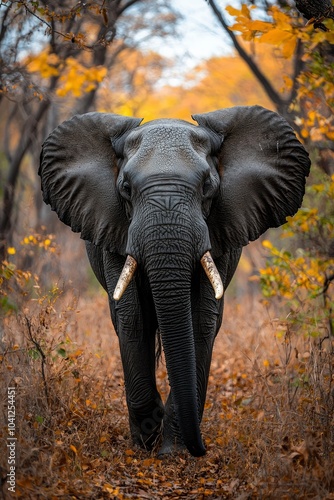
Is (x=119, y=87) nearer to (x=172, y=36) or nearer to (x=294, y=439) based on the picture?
(x=172, y=36)

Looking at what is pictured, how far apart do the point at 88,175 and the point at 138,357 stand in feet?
4.99

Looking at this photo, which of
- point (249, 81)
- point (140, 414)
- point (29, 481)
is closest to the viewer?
point (29, 481)

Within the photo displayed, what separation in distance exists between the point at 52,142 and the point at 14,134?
22.7 metres

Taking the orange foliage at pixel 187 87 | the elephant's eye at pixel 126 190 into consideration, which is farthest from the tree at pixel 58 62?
the elephant's eye at pixel 126 190

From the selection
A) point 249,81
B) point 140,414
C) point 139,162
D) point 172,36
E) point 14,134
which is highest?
point 139,162

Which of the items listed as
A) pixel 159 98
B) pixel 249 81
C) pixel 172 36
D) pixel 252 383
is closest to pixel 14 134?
pixel 159 98

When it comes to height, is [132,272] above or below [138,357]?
above

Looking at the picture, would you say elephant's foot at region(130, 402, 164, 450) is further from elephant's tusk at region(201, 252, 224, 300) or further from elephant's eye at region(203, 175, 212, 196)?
elephant's eye at region(203, 175, 212, 196)

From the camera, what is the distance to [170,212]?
543 centimetres

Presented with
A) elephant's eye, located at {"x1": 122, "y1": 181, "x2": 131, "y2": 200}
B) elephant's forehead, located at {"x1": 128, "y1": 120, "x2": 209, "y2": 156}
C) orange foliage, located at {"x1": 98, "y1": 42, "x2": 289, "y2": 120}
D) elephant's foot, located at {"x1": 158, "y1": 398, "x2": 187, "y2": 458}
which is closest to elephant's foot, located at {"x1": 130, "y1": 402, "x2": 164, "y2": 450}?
elephant's foot, located at {"x1": 158, "y1": 398, "x2": 187, "y2": 458}

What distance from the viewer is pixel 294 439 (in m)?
5.64

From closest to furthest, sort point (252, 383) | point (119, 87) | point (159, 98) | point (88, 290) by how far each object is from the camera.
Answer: point (252, 383)
point (88, 290)
point (119, 87)
point (159, 98)

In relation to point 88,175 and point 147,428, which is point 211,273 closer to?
point 88,175

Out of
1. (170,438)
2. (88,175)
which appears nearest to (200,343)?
(170,438)
